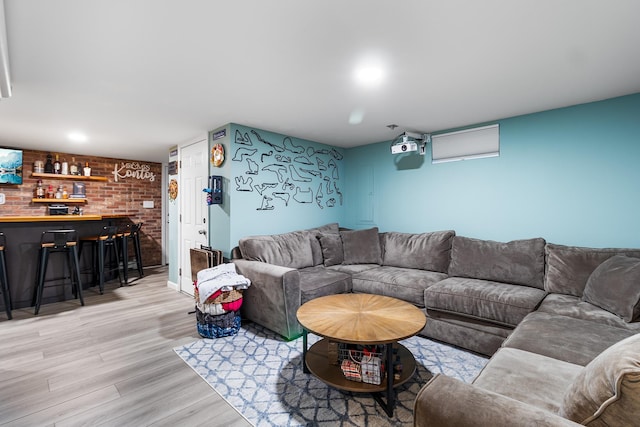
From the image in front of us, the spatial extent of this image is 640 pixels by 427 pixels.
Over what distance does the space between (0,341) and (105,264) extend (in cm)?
216

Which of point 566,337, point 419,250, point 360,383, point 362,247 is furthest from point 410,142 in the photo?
point 360,383

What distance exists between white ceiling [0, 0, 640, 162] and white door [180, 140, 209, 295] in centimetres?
74

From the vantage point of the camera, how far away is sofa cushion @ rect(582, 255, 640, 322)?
2.01m

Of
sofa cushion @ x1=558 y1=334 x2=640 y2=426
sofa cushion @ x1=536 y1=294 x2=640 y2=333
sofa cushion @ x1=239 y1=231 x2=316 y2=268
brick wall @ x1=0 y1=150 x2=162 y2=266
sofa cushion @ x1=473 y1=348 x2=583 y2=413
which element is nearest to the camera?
sofa cushion @ x1=558 y1=334 x2=640 y2=426

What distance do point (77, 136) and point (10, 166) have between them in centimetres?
171

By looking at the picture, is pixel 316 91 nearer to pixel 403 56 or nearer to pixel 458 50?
pixel 403 56

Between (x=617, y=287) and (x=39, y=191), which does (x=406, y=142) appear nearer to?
(x=617, y=287)

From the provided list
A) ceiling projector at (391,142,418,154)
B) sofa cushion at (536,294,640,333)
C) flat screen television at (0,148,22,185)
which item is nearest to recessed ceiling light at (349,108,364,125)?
ceiling projector at (391,142,418,154)

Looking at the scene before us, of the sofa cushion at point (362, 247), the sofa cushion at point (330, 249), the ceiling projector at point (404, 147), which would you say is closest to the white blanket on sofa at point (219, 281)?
the sofa cushion at point (330, 249)

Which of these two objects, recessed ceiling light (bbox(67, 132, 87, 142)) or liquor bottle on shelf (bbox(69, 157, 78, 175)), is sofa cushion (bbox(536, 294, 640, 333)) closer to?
recessed ceiling light (bbox(67, 132, 87, 142))

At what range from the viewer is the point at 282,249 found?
3633mm

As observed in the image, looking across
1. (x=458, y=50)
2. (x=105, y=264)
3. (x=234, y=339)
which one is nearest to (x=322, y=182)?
(x=234, y=339)

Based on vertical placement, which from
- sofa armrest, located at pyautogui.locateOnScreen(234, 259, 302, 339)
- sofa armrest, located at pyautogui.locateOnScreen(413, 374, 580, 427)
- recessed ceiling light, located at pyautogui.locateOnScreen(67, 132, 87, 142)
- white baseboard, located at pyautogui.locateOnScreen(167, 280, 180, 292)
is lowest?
white baseboard, located at pyautogui.locateOnScreen(167, 280, 180, 292)

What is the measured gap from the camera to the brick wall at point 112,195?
16.4 ft
